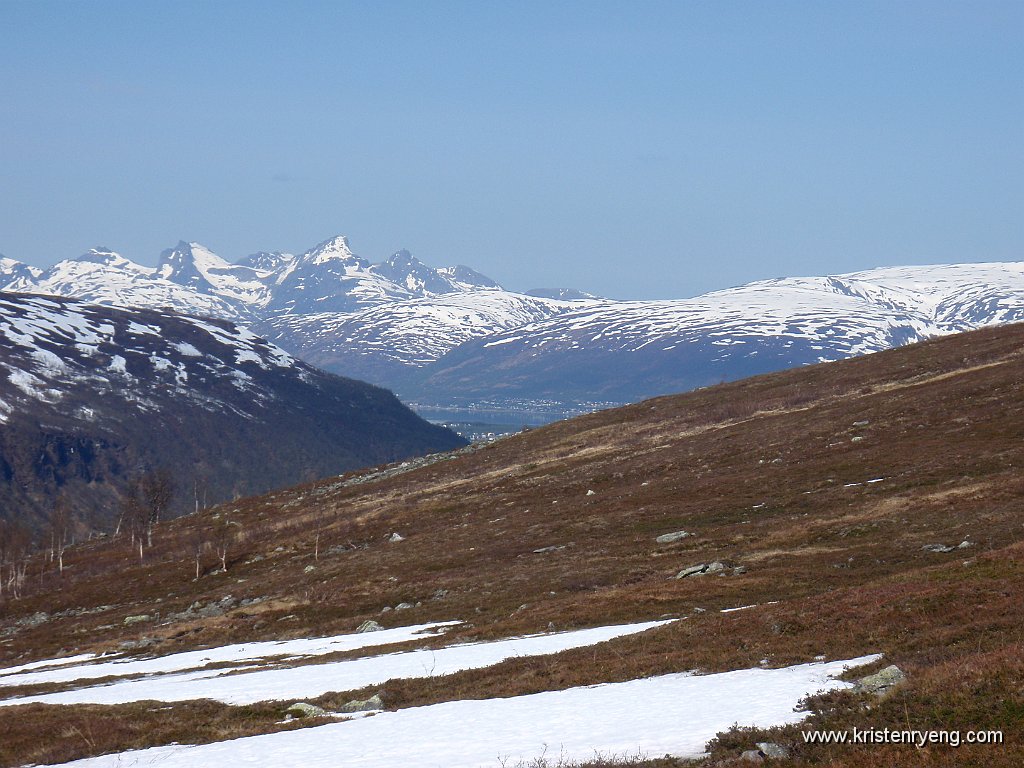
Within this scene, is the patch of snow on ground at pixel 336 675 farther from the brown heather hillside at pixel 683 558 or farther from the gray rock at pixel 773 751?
the gray rock at pixel 773 751

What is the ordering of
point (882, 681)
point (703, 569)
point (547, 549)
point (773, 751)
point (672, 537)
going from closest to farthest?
point (773, 751), point (882, 681), point (703, 569), point (672, 537), point (547, 549)

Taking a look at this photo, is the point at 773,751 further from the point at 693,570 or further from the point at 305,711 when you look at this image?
the point at 693,570

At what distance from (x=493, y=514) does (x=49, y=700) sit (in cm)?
4991

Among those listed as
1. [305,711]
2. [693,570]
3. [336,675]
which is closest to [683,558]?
[693,570]

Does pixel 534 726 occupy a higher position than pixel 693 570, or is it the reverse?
pixel 534 726

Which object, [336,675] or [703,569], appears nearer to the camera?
[336,675]

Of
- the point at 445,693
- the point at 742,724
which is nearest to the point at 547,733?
the point at 742,724

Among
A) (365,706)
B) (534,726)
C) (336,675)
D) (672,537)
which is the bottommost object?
(336,675)

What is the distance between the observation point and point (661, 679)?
Answer: 28.5 metres

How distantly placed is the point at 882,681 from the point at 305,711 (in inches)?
714

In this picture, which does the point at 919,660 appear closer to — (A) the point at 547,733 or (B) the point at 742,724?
(B) the point at 742,724

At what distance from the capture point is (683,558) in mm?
55000

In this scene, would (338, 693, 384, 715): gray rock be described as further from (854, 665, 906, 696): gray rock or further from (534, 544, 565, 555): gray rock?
(534, 544, 565, 555): gray rock

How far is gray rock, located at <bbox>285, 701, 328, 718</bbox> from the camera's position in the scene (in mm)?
30925
